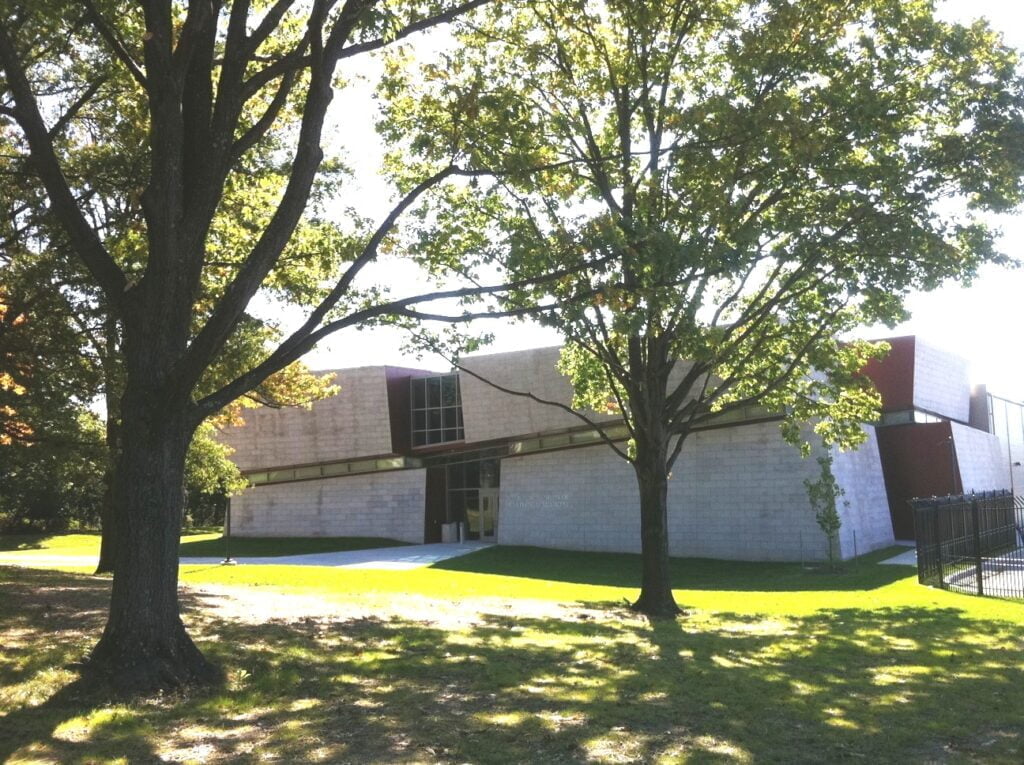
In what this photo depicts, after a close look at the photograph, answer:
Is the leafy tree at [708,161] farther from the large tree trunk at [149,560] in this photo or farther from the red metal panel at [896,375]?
the red metal panel at [896,375]

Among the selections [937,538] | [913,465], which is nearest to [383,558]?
[937,538]

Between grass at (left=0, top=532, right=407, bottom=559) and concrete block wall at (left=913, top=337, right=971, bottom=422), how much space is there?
82.9 feet

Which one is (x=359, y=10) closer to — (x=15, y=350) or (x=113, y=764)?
(x=113, y=764)

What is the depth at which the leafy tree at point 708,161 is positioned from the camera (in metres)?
11.0

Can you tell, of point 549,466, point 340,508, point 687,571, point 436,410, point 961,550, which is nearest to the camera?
point 961,550

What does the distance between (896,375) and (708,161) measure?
93.2 ft

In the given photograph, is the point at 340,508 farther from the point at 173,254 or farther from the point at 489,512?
the point at 173,254

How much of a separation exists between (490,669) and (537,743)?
272 centimetres

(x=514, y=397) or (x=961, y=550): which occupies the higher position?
(x=514, y=397)

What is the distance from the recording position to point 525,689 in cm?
755

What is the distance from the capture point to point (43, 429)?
16141mm

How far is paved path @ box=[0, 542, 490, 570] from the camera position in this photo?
33250 mm

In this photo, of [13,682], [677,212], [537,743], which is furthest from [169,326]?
[677,212]

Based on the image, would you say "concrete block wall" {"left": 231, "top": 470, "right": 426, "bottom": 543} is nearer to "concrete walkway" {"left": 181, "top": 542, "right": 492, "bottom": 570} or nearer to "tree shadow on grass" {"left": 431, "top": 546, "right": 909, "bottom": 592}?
"concrete walkway" {"left": 181, "top": 542, "right": 492, "bottom": 570}
